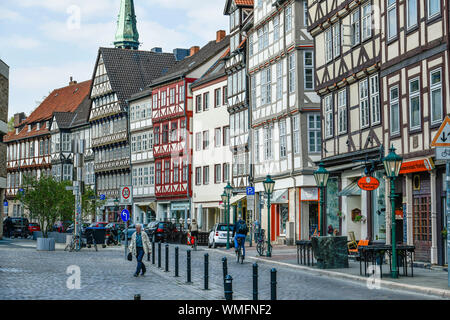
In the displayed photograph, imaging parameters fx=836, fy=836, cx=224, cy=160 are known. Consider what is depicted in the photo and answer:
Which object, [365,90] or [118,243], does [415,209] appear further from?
[118,243]

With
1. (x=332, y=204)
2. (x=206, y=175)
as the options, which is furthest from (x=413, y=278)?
(x=206, y=175)

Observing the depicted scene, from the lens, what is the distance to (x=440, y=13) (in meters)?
24.5

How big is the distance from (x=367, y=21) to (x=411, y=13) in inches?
163

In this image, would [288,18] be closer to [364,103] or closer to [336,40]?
[336,40]

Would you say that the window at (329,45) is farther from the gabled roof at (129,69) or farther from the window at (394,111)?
the gabled roof at (129,69)

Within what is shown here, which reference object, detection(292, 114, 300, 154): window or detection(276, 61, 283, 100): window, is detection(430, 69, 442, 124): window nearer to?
detection(292, 114, 300, 154): window

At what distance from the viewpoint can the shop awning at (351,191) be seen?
1281 inches

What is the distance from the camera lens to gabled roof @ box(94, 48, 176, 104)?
8000 centimetres

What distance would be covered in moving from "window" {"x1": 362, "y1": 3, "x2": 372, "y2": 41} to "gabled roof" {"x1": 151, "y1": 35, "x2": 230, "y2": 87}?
118ft

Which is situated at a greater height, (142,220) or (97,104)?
(97,104)

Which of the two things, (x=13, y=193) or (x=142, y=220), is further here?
(x=13, y=193)

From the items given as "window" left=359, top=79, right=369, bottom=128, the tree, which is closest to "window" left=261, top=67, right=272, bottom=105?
the tree
